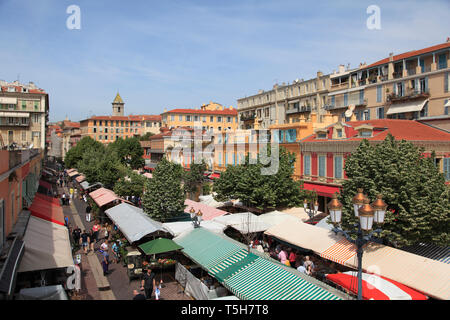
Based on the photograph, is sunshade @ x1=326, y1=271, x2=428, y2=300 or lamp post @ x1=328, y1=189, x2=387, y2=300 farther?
sunshade @ x1=326, y1=271, x2=428, y2=300

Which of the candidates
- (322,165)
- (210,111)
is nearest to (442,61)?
(322,165)

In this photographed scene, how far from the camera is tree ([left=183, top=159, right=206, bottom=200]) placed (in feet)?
117

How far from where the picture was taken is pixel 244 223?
Result: 65.2 feet

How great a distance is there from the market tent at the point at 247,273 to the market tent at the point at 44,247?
4.91m

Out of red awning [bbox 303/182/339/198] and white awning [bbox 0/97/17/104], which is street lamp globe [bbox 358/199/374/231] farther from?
white awning [bbox 0/97/17/104]

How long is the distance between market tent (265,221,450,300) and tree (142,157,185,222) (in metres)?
6.41

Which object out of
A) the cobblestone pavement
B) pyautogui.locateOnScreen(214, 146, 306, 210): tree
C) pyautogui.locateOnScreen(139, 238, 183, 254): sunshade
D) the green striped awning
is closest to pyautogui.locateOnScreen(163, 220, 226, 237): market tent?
pyautogui.locateOnScreen(139, 238, 183, 254): sunshade

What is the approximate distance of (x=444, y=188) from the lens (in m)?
15.2

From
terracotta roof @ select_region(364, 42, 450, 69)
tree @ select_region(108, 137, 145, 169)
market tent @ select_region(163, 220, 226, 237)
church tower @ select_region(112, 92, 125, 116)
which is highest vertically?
church tower @ select_region(112, 92, 125, 116)

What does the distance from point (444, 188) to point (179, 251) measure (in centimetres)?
1161

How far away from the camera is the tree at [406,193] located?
1452 cm

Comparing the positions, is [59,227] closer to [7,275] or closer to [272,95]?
[7,275]
